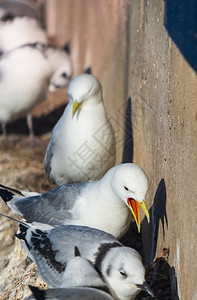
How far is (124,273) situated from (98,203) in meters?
0.74

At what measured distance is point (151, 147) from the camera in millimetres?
3516

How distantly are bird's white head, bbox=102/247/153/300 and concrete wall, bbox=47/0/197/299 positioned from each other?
19cm

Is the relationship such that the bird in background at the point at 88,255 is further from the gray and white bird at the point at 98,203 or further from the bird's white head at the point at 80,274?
the gray and white bird at the point at 98,203

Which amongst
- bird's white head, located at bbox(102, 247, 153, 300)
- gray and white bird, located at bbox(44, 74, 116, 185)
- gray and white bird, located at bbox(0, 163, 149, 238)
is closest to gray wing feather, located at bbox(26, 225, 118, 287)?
bird's white head, located at bbox(102, 247, 153, 300)

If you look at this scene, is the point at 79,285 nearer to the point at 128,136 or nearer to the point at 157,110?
the point at 157,110

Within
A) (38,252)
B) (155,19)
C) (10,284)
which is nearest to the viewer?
(38,252)

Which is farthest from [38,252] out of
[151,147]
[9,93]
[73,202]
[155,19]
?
[9,93]

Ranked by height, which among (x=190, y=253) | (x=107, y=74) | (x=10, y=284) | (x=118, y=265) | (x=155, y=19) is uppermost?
(x=155, y=19)

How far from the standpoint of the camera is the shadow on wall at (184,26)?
2359 millimetres

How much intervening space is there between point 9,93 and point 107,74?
3.52ft

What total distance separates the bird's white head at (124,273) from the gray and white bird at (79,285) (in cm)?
5

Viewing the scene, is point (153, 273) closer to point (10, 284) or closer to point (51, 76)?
point (10, 284)

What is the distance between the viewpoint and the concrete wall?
99.5 inches

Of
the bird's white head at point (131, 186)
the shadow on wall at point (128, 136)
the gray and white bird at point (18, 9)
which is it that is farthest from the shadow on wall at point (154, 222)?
the gray and white bird at point (18, 9)
